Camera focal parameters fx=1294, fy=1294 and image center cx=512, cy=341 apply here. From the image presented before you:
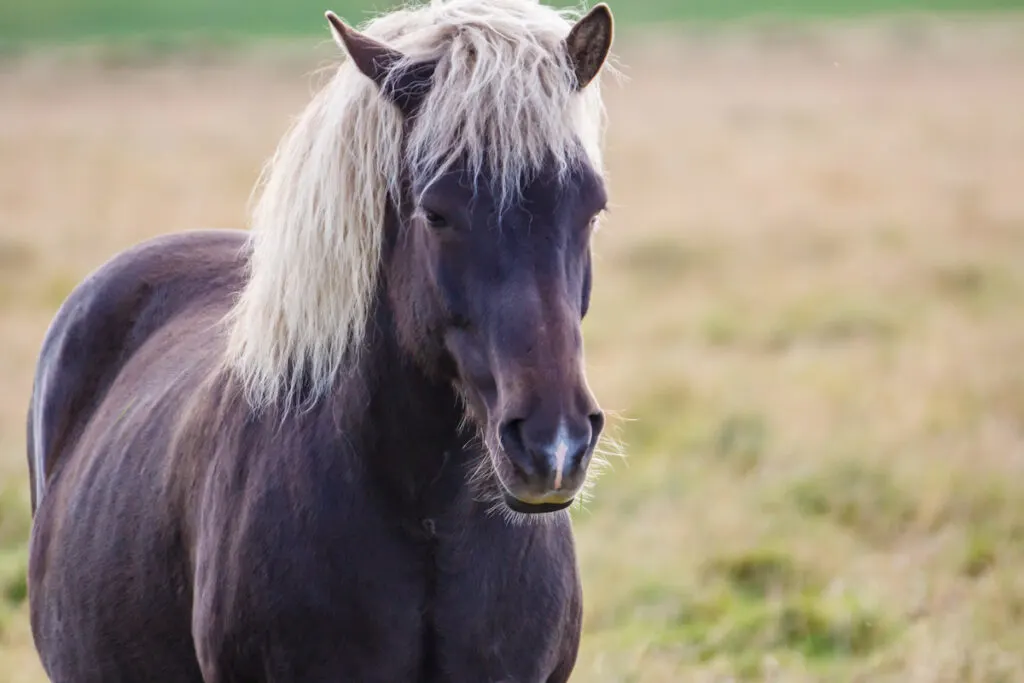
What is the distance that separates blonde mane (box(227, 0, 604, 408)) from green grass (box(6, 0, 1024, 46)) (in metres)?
36.9

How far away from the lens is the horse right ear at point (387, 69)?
7.98ft

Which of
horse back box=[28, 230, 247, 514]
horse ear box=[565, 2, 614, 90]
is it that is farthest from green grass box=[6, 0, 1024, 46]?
horse ear box=[565, 2, 614, 90]

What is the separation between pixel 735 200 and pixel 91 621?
473 inches

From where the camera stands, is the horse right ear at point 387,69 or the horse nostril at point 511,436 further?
the horse right ear at point 387,69

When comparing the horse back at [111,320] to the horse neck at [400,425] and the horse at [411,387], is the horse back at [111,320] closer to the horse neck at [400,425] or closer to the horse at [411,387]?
the horse at [411,387]

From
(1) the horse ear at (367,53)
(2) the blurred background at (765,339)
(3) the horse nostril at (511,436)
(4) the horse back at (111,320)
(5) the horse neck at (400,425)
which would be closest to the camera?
(3) the horse nostril at (511,436)

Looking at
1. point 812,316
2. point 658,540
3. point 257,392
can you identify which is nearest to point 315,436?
point 257,392

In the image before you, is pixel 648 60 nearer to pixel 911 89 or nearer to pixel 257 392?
pixel 911 89

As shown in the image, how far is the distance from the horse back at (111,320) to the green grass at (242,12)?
35662mm

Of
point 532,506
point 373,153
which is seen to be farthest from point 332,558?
point 373,153

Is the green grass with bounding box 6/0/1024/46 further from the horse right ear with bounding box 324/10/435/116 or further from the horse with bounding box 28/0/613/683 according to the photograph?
the horse right ear with bounding box 324/10/435/116

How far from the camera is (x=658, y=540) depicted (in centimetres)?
575

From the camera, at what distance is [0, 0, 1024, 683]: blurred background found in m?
4.90

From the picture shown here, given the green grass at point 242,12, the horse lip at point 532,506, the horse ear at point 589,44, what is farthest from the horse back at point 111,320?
the green grass at point 242,12
